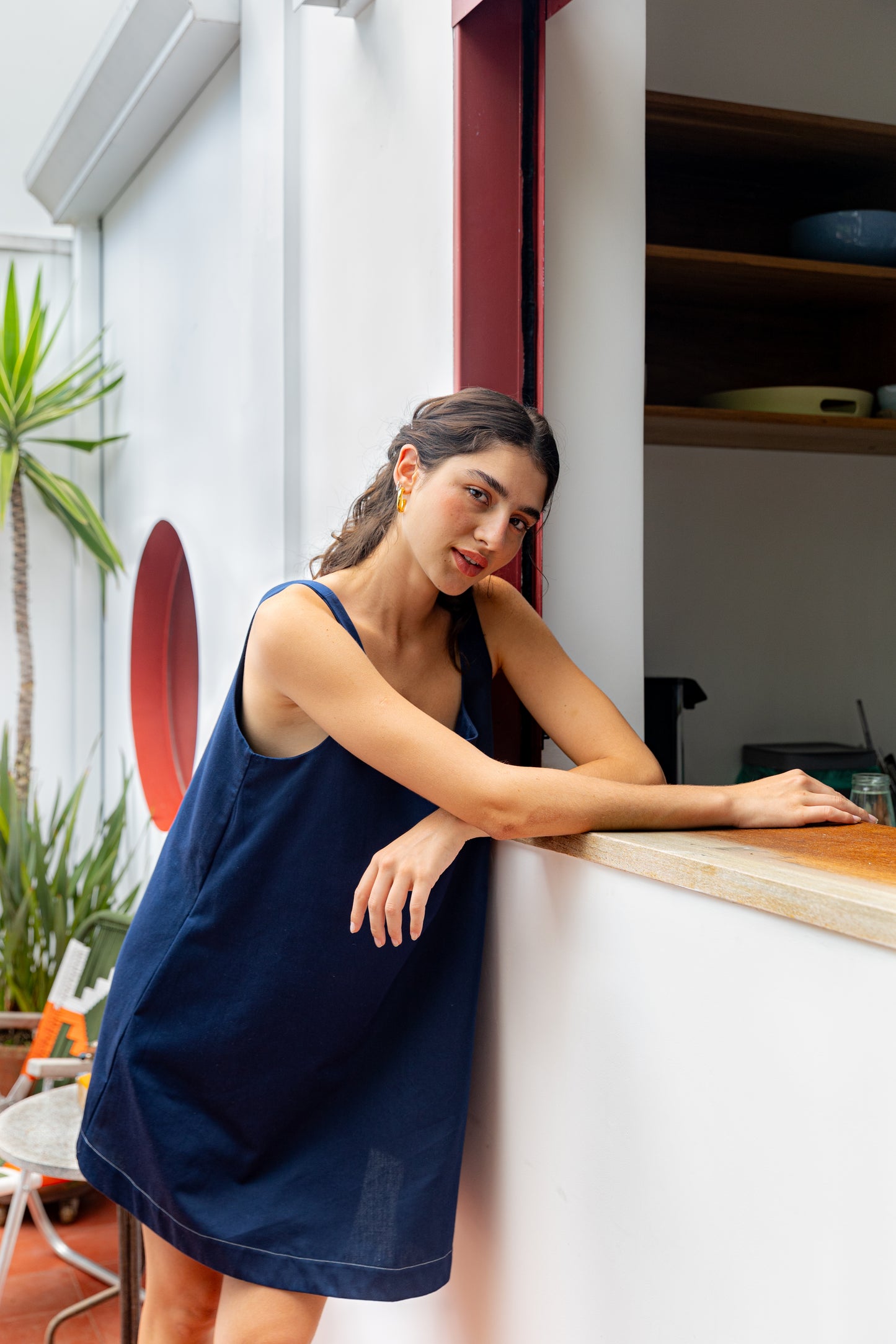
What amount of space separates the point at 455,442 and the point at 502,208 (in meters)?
0.51

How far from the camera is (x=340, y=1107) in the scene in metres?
1.70

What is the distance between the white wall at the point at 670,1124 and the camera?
104 centimetres

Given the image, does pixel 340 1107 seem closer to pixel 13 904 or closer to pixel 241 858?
pixel 241 858

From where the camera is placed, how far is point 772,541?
296 centimetres

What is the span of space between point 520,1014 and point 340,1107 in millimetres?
281

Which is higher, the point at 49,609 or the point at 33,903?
the point at 49,609

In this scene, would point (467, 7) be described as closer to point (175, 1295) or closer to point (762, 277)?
point (762, 277)

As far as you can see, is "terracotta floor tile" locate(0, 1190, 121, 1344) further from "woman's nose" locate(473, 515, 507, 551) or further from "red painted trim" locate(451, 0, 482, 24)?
"red painted trim" locate(451, 0, 482, 24)

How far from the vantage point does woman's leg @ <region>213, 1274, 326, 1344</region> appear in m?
1.64

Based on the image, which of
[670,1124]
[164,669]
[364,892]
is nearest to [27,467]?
[164,669]

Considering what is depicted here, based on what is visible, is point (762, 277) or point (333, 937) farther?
point (762, 277)

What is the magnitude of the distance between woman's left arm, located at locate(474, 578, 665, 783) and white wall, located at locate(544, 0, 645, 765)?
0.47 feet

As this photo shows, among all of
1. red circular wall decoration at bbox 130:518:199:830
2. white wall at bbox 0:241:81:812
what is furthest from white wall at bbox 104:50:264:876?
white wall at bbox 0:241:81:812

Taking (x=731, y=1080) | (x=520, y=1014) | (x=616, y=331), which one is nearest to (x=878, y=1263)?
(x=731, y=1080)
